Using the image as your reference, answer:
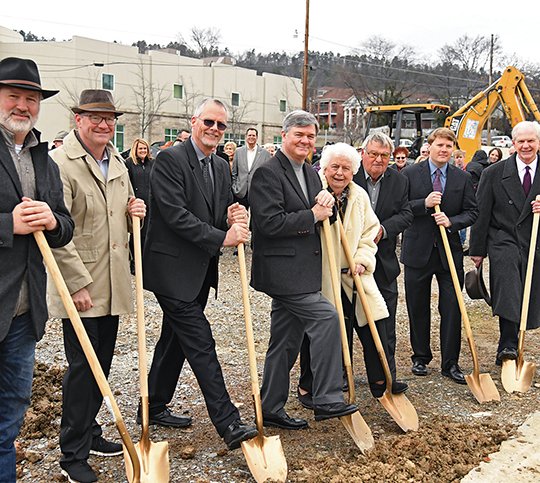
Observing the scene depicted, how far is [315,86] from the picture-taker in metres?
71.5

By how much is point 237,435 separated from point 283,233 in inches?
51.5

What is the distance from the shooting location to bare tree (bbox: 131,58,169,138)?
42812 millimetres

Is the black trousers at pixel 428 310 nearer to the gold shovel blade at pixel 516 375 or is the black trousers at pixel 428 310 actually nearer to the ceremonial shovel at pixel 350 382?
the gold shovel blade at pixel 516 375

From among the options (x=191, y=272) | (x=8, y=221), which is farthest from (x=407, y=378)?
(x=8, y=221)

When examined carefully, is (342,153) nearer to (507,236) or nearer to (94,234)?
(94,234)

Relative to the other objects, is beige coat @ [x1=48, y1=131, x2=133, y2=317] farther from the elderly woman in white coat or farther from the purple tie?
the purple tie

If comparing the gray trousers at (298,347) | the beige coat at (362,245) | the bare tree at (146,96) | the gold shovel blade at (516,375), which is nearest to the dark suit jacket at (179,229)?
the gray trousers at (298,347)

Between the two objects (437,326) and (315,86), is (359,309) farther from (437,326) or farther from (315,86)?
(315,86)

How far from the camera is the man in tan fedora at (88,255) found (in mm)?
3904

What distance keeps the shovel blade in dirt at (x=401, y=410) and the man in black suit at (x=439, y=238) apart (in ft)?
3.73

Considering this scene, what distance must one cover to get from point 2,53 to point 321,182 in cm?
4074

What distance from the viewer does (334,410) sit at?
4430 millimetres

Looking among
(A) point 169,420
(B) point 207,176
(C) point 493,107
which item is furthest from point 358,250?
(C) point 493,107

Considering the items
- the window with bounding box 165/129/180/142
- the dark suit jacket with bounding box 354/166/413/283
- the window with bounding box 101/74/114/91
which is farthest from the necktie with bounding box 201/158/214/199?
the window with bounding box 165/129/180/142
